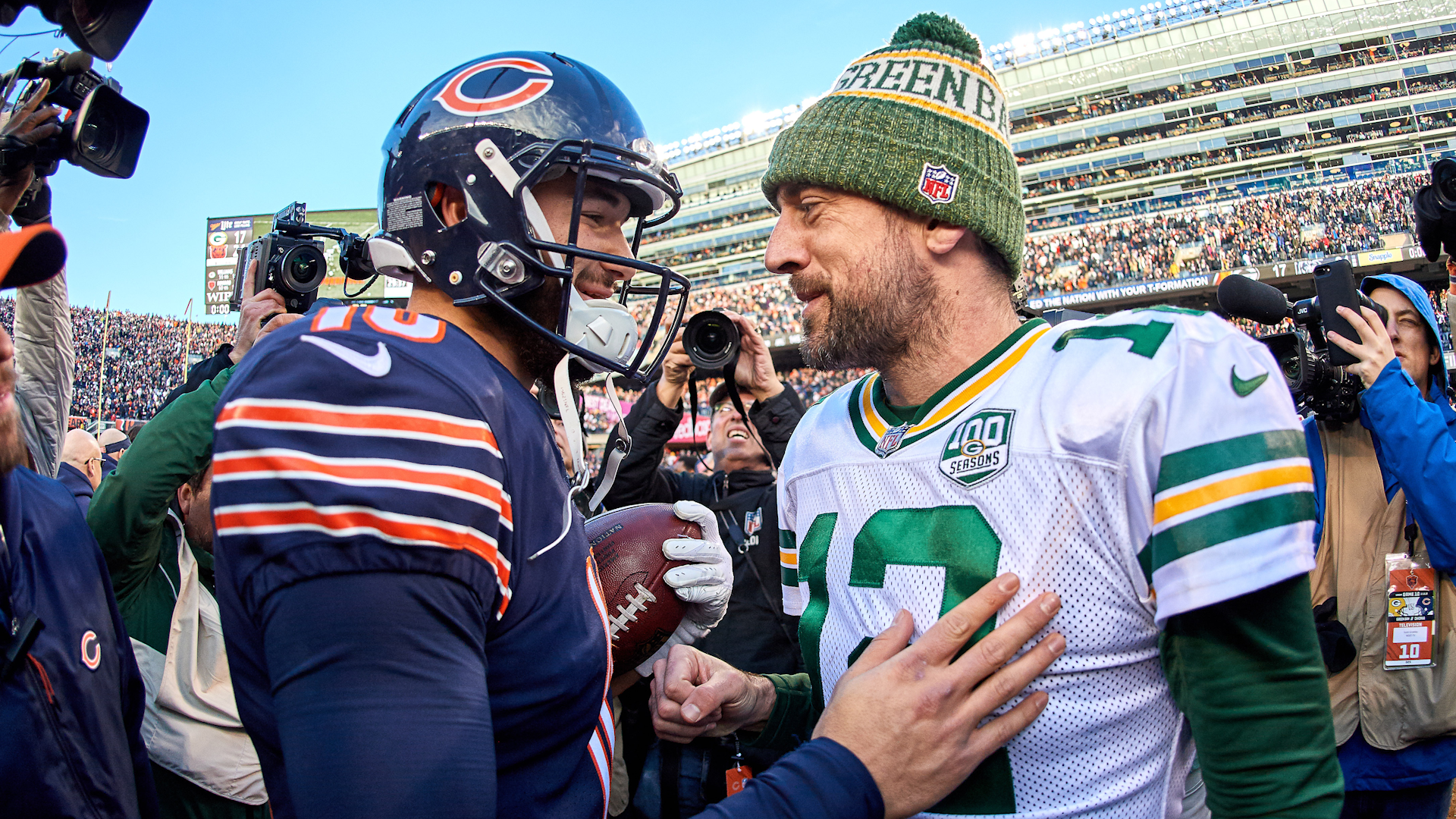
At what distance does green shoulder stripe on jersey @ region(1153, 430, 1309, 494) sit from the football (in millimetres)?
1258

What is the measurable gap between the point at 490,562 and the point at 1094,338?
1.07 meters

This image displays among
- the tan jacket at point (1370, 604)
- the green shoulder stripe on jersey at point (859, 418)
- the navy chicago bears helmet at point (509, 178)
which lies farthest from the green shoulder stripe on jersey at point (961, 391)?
the tan jacket at point (1370, 604)

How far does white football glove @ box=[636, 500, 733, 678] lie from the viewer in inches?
80.8

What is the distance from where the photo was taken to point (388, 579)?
1.03 m

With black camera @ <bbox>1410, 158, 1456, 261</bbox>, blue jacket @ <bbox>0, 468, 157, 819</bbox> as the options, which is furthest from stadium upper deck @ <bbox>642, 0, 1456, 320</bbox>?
blue jacket @ <bbox>0, 468, 157, 819</bbox>

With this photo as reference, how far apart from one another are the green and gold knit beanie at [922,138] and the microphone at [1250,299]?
53.9 inches

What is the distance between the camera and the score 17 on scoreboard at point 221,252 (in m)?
26.1

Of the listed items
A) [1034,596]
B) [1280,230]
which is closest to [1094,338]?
[1034,596]

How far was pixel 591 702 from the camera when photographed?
138cm

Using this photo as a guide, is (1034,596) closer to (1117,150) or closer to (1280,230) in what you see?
(1280,230)

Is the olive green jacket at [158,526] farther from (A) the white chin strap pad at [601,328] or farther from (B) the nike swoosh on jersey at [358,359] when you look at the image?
(B) the nike swoosh on jersey at [358,359]

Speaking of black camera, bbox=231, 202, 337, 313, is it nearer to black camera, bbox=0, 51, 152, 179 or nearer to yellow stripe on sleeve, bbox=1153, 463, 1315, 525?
black camera, bbox=0, 51, 152, 179

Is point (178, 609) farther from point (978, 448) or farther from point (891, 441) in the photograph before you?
point (978, 448)

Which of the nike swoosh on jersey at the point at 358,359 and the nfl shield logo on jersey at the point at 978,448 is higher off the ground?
the nike swoosh on jersey at the point at 358,359
